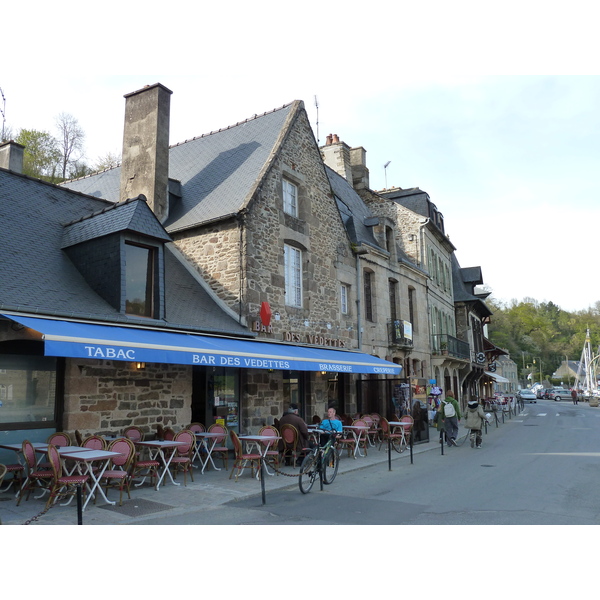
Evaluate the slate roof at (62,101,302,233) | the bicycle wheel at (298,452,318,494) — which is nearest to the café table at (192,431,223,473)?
the bicycle wheel at (298,452,318,494)

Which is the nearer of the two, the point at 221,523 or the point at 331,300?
the point at 221,523

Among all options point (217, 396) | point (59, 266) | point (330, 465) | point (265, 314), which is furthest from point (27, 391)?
point (265, 314)

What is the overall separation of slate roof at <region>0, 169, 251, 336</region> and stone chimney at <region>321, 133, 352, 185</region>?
11.7 meters

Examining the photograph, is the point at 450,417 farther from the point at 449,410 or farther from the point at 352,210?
the point at 352,210

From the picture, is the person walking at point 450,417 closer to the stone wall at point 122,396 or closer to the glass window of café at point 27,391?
the stone wall at point 122,396

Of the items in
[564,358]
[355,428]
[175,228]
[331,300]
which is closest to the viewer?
[355,428]

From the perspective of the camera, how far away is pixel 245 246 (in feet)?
38.2

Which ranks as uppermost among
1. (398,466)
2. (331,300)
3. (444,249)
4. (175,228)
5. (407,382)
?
(444,249)

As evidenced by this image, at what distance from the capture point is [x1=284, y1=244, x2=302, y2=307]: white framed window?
43.4ft

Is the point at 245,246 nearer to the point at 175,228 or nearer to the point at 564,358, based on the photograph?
the point at 175,228

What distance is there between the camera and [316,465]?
315 inches

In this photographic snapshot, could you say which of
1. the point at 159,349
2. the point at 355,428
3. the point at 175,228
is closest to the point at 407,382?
the point at 355,428

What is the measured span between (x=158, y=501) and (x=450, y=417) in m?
9.73

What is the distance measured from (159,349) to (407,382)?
9768 millimetres
